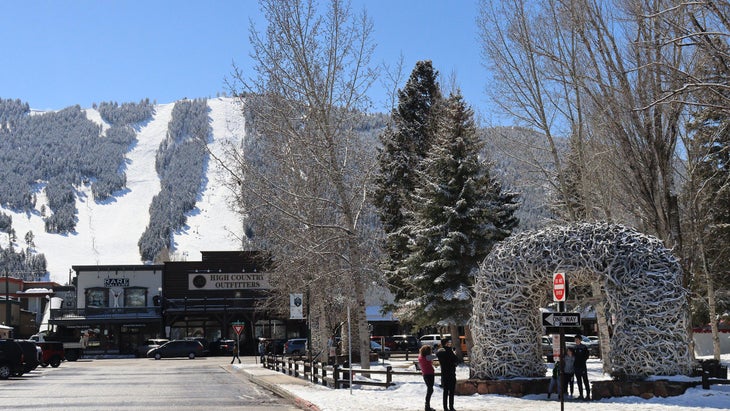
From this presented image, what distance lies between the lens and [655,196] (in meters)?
22.9

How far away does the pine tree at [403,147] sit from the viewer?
40000mm

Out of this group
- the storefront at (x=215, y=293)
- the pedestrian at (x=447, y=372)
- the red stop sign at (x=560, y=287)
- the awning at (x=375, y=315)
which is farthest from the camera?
the storefront at (x=215, y=293)

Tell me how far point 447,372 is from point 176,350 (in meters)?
48.1

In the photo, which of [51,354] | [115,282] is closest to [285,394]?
[51,354]

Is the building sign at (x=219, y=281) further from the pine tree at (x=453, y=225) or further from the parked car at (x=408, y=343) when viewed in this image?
the pine tree at (x=453, y=225)

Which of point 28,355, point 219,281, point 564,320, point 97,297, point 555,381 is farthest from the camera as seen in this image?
point 219,281

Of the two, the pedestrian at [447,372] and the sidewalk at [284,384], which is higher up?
the pedestrian at [447,372]

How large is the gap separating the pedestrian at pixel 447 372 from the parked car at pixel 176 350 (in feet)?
153

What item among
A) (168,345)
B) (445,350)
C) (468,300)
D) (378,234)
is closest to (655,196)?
(445,350)

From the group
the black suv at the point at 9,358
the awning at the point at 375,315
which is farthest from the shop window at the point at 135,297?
the black suv at the point at 9,358

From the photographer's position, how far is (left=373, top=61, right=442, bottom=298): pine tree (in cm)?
4000

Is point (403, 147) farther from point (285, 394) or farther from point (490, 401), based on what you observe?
point (490, 401)

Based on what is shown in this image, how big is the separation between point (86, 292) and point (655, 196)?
197ft

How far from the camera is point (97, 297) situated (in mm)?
73500
